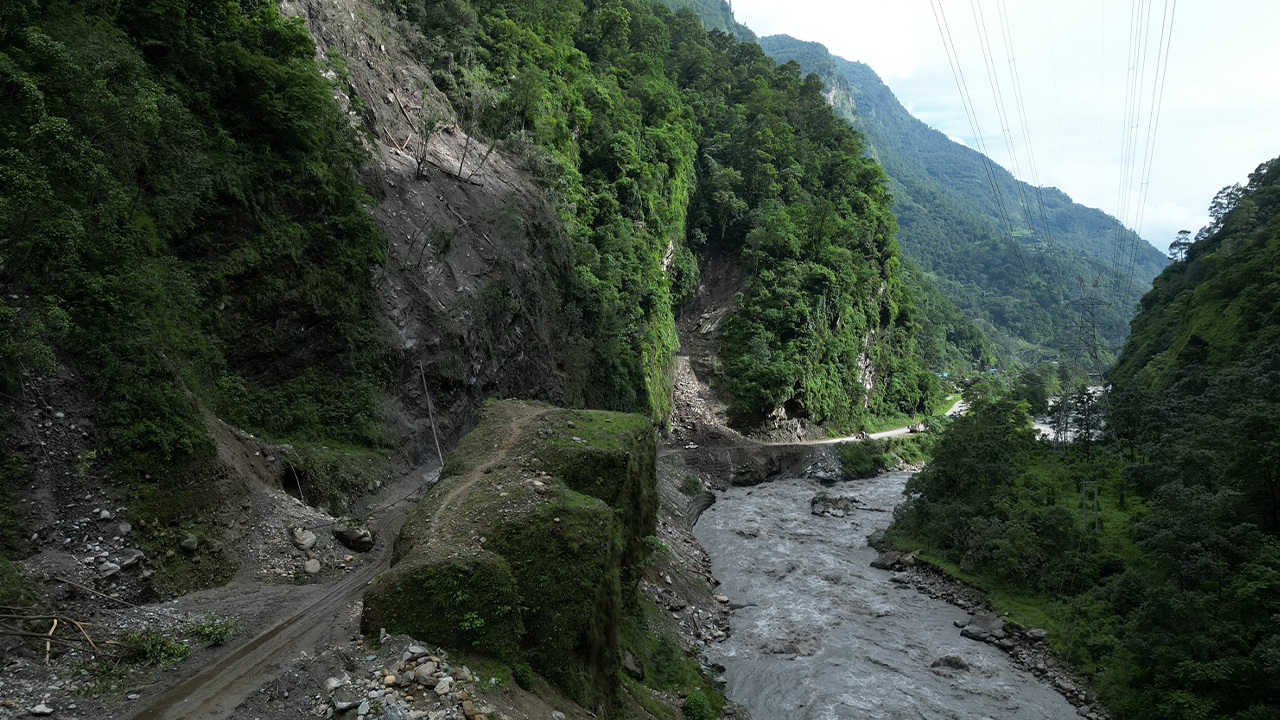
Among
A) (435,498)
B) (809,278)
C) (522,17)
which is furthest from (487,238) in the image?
(809,278)

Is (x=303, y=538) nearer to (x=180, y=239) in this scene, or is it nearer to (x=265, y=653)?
(x=265, y=653)

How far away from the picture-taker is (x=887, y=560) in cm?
3120

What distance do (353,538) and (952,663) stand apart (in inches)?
822

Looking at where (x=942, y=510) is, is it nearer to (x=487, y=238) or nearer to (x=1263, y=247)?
(x=487, y=238)

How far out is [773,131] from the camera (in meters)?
77.8

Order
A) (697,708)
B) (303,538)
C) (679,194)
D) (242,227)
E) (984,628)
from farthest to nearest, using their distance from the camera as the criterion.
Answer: (679,194) → (984,628) → (242,227) → (697,708) → (303,538)

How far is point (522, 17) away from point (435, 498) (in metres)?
50.0

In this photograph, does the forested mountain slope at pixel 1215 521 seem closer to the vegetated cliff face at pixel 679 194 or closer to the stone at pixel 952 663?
the stone at pixel 952 663

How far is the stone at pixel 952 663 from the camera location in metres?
20.9

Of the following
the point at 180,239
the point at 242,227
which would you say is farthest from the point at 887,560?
the point at 180,239

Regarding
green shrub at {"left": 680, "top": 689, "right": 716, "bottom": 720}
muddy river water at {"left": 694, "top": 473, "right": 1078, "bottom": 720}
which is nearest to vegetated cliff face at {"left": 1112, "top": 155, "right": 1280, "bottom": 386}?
muddy river water at {"left": 694, "top": 473, "right": 1078, "bottom": 720}

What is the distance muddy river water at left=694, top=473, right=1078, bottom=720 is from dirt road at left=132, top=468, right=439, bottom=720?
477 inches

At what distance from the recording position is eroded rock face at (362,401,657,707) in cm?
966

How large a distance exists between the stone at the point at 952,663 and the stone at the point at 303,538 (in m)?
21.0
